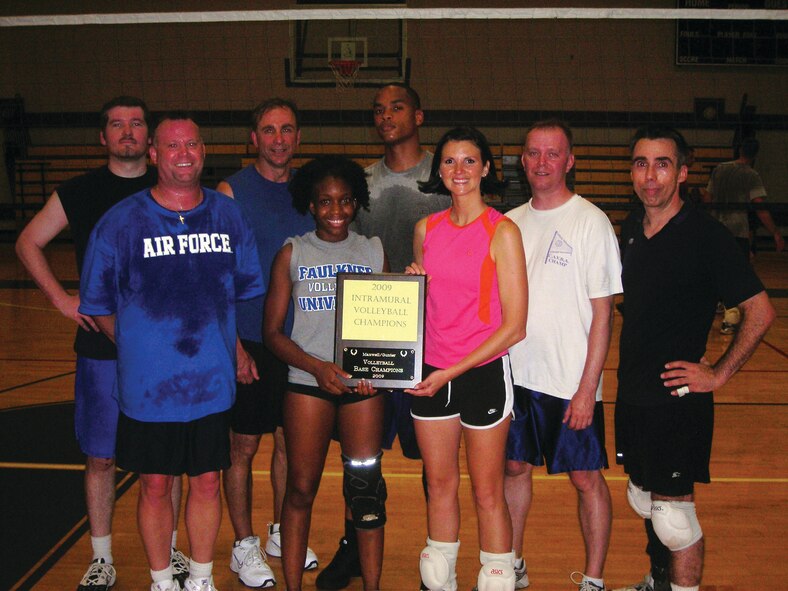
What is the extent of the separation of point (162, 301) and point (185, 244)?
21cm

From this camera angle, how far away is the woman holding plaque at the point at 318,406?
113 inches

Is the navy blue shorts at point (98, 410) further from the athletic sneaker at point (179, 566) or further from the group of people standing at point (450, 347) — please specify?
the athletic sneaker at point (179, 566)

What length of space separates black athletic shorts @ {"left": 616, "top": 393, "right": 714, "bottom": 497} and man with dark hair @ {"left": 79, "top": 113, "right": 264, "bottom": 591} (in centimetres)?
148

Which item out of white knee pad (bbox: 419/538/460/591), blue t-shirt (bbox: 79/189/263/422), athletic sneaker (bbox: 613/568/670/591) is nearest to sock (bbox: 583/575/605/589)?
athletic sneaker (bbox: 613/568/670/591)

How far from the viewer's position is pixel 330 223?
2.91 meters

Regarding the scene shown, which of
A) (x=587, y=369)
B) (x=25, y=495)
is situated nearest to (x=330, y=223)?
(x=587, y=369)

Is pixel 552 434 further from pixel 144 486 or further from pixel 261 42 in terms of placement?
pixel 261 42

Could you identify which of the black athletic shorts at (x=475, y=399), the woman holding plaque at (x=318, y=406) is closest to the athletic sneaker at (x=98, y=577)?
the woman holding plaque at (x=318, y=406)

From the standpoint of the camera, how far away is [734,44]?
49.4 ft

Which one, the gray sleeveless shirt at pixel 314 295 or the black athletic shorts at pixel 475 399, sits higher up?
the gray sleeveless shirt at pixel 314 295

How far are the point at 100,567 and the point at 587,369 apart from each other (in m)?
2.03

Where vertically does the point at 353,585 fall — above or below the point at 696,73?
below

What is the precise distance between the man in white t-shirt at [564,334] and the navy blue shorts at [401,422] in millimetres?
403

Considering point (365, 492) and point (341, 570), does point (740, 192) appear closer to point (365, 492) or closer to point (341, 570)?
point (341, 570)
